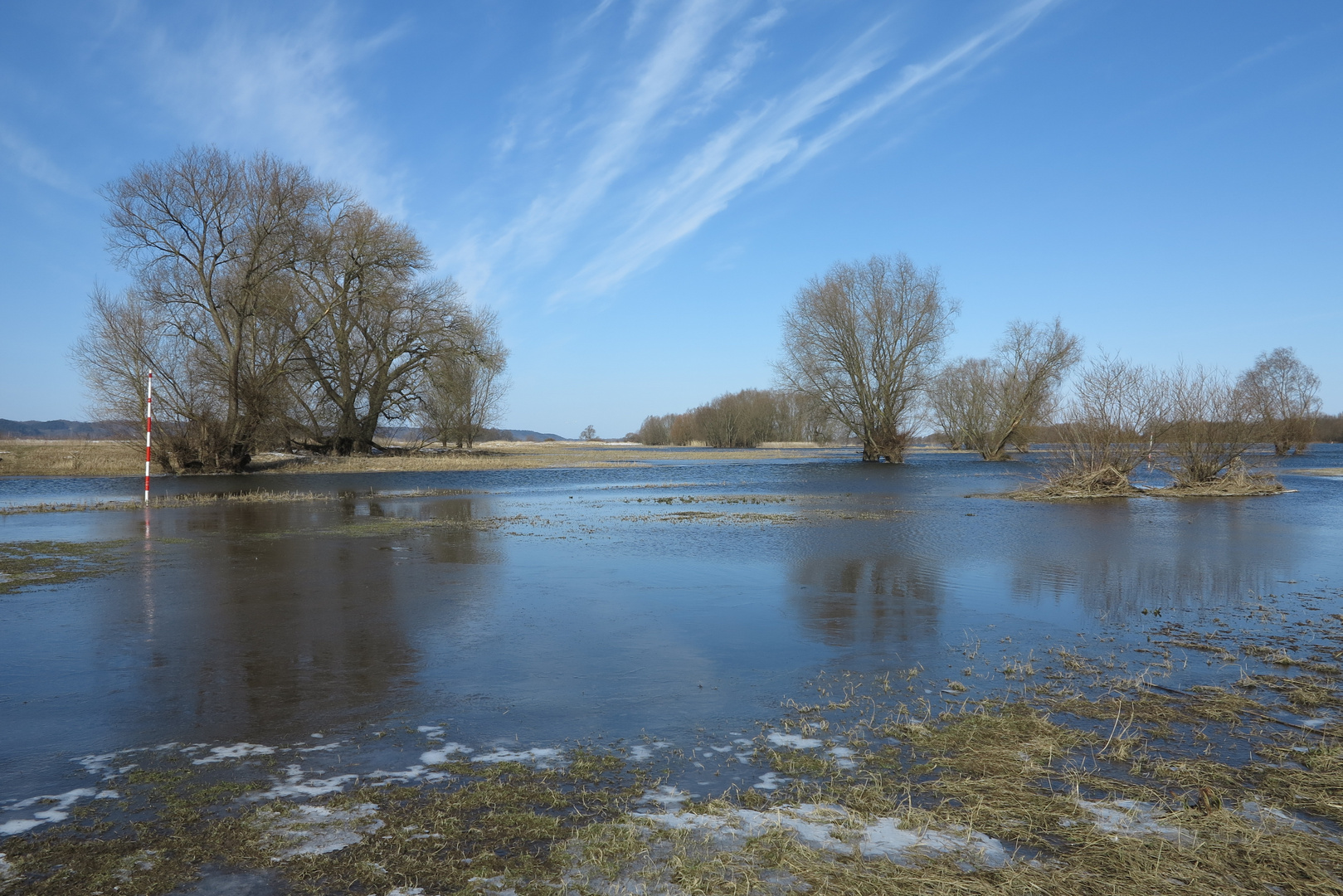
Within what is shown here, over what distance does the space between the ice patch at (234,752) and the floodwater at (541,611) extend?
13 centimetres

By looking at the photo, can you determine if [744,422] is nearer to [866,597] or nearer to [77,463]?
[77,463]

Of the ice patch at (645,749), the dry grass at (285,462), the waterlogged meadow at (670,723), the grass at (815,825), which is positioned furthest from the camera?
the dry grass at (285,462)

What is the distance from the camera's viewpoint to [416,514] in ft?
63.0

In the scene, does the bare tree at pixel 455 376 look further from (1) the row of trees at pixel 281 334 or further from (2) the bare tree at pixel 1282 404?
(2) the bare tree at pixel 1282 404

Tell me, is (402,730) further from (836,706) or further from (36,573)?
(36,573)

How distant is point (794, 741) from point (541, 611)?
4259 millimetres

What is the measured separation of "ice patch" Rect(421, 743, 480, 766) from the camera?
4457mm

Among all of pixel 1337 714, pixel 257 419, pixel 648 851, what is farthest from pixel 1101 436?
pixel 257 419

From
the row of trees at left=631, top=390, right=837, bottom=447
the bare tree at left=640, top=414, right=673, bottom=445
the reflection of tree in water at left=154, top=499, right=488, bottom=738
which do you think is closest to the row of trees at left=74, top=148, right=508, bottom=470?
the reflection of tree in water at left=154, top=499, right=488, bottom=738

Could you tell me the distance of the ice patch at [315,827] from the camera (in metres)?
3.45

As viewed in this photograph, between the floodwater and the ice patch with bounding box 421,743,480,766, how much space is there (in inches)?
6.3

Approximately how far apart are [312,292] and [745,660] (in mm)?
40387

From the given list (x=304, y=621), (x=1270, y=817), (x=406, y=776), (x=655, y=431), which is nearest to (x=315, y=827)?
(x=406, y=776)

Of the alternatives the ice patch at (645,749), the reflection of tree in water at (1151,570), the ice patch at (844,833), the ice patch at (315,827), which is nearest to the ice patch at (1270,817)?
the ice patch at (844,833)
